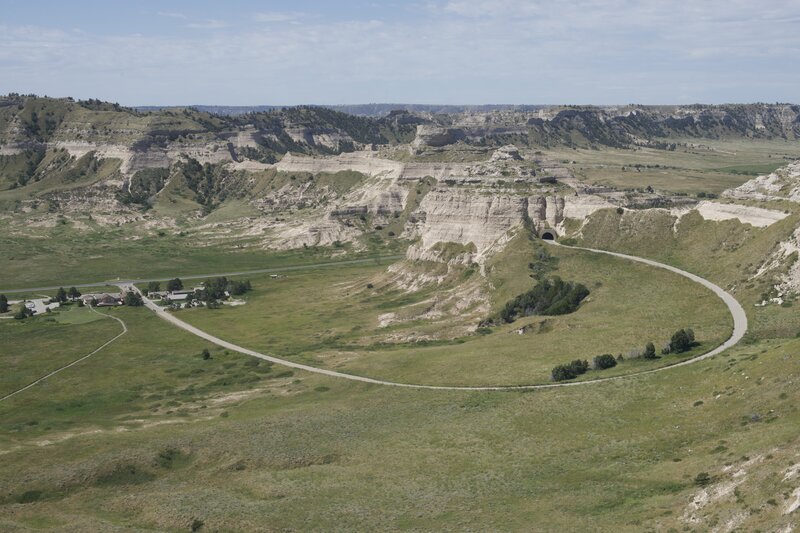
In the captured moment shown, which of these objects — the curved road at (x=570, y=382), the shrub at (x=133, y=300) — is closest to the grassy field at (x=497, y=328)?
the curved road at (x=570, y=382)

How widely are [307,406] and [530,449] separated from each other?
107ft

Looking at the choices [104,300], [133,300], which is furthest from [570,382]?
[104,300]

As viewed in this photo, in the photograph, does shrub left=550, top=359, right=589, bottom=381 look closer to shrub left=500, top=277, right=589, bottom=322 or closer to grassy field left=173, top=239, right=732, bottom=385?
grassy field left=173, top=239, right=732, bottom=385

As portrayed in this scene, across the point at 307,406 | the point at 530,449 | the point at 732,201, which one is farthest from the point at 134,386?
the point at 732,201

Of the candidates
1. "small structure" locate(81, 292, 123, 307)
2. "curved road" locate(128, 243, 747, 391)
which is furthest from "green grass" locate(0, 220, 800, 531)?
"small structure" locate(81, 292, 123, 307)

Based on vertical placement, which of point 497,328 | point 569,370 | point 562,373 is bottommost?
point 497,328

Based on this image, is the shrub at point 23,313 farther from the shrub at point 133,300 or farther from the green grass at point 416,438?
the green grass at point 416,438

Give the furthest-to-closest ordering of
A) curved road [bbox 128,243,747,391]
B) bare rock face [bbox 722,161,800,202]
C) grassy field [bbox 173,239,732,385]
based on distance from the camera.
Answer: bare rock face [bbox 722,161,800,202]
grassy field [bbox 173,239,732,385]
curved road [bbox 128,243,747,391]

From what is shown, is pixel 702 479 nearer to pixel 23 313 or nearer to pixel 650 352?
pixel 650 352

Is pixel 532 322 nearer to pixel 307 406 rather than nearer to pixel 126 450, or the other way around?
pixel 307 406

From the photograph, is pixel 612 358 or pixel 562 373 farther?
pixel 612 358

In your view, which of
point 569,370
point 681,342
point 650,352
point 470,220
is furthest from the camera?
point 470,220

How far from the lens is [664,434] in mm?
65500

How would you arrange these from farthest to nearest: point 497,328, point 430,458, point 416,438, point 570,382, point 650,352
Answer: point 497,328
point 650,352
point 570,382
point 416,438
point 430,458
